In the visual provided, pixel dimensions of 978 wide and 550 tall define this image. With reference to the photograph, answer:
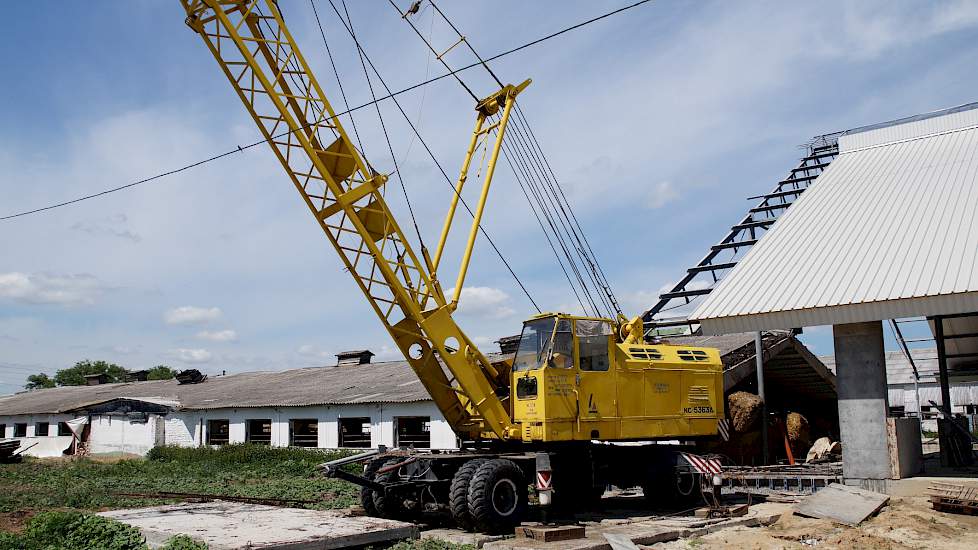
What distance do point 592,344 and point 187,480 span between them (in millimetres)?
13065

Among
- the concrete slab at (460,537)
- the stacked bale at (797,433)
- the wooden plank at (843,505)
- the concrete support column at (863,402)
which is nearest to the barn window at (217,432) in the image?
the stacked bale at (797,433)

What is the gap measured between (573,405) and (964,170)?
43.3ft

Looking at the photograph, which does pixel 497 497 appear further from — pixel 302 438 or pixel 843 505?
pixel 302 438

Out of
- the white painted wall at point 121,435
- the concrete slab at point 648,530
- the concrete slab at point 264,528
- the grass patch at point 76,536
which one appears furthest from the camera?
the white painted wall at point 121,435

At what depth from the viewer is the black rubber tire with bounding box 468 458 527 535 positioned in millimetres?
12375

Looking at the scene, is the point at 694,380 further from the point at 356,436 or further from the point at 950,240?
the point at 356,436

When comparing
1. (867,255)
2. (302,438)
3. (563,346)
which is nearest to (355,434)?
(302,438)

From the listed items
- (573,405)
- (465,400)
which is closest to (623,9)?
(573,405)

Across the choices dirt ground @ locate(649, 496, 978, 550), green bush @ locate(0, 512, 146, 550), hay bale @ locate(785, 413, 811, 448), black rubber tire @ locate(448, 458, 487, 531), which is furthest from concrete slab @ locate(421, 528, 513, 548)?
hay bale @ locate(785, 413, 811, 448)

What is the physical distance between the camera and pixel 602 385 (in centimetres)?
1426

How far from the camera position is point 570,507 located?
15523mm

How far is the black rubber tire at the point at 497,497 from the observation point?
40.6ft

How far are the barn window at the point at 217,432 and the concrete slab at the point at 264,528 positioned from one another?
73.3 feet

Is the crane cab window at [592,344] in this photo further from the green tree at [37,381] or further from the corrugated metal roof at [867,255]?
the green tree at [37,381]
